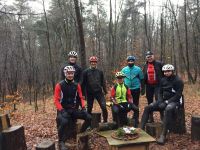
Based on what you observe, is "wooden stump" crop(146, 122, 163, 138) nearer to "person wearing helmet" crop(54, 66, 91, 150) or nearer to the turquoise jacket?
the turquoise jacket

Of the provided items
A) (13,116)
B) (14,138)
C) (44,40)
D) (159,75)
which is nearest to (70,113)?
(14,138)

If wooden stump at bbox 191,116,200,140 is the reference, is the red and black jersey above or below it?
above

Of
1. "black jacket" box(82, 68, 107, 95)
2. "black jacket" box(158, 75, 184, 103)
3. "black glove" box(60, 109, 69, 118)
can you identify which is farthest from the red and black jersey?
"black jacket" box(158, 75, 184, 103)

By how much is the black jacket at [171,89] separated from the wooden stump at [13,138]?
11.5 ft

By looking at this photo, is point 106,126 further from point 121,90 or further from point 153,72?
point 153,72

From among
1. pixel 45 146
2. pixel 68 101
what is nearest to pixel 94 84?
pixel 68 101

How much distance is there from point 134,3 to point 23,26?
11849mm

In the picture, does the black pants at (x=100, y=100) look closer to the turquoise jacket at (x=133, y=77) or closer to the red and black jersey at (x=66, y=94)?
the turquoise jacket at (x=133, y=77)

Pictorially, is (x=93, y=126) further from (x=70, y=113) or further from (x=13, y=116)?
(x=13, y=116)

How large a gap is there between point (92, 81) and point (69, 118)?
5.02 ft

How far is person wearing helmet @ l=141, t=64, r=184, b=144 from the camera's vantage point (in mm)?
6535

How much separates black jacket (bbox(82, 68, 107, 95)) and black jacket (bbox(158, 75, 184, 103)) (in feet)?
5.36

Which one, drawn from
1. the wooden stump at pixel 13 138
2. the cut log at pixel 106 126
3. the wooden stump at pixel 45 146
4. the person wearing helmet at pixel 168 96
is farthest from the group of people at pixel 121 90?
the wooden stump at pixel 13 138

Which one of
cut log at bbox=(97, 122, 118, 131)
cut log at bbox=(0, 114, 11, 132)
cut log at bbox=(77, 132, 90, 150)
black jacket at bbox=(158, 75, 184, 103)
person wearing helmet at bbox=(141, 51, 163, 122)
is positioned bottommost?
cut log at bbox=(77, 132, 90, 150)
